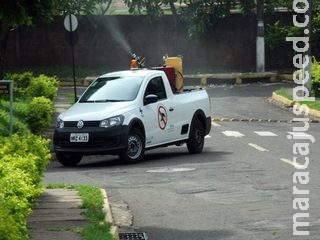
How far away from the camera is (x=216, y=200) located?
14.8 metres

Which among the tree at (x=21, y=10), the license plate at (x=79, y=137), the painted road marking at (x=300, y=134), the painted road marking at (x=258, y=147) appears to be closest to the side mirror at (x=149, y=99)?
the license plate at (x=79, y=137)

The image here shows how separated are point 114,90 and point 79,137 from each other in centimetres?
166

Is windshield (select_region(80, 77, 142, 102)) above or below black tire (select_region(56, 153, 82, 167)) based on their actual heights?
above

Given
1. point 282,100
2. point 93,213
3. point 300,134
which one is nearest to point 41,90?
point 300,134

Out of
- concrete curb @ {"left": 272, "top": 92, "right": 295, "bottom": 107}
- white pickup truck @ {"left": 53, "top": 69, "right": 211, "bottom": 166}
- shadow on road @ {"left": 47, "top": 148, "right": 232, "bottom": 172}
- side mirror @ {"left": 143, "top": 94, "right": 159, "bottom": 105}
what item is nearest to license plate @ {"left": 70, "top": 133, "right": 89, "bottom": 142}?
white pickup truck @ {"left": 53, "top": 69, "right": 211, "bottom": 166}

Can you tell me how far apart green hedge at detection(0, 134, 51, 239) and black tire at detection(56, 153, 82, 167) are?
269 inches

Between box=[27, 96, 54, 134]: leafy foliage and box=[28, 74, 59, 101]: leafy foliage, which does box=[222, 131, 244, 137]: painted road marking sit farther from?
box=[28, 74, 59, 101]: leafy foliage

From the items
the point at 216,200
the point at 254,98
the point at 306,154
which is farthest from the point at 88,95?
the point at 254,98

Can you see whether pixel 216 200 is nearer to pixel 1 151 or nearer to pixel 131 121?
pixel 1 151

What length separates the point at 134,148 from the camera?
20750mm

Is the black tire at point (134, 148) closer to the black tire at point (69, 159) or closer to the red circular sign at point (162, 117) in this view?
the red circular sign at point (162, 117)

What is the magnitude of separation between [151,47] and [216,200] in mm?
36369

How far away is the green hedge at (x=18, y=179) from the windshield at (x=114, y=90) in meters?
7.37

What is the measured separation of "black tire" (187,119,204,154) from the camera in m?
22.7
